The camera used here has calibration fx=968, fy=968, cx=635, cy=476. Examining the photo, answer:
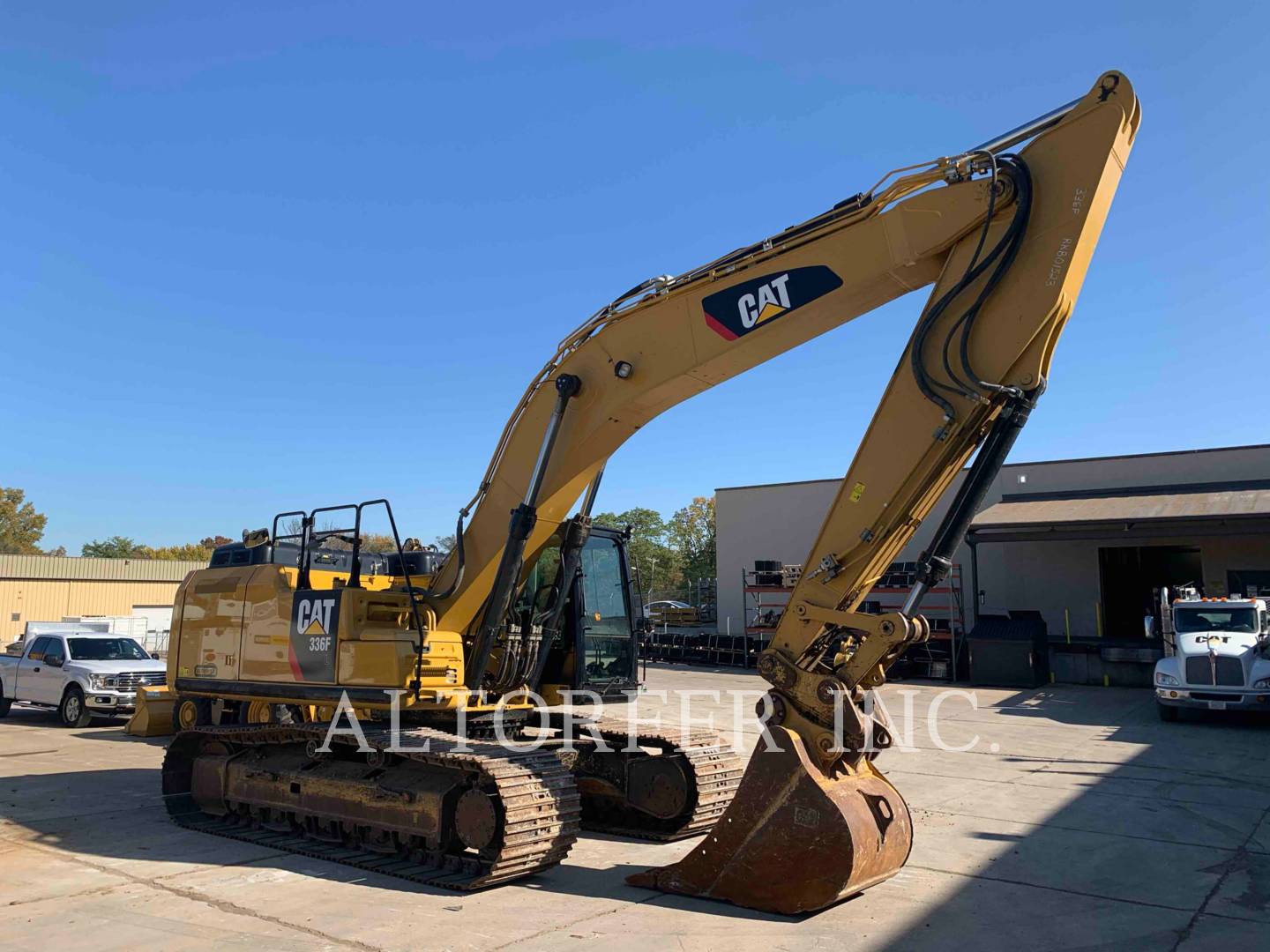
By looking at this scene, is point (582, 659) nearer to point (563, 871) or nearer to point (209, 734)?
point (563, 871)

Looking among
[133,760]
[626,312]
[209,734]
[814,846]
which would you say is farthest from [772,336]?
[133,760]

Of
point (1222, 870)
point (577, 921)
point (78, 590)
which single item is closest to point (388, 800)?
point (577, 921)

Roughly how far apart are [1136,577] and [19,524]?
67.7 metres

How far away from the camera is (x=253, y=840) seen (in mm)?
8570

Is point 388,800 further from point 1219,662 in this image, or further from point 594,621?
point 1219,662

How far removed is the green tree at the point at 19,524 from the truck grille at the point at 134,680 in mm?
56682

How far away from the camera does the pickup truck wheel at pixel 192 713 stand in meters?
10.1

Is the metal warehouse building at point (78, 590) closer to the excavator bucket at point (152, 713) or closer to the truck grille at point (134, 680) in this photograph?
the truck grille at point (134, 680)

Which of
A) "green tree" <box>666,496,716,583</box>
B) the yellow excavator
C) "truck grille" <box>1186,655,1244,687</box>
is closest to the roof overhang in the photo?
"truck grille" <box>1186,655,1244,687</box>

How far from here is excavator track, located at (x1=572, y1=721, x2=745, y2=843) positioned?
327 inches

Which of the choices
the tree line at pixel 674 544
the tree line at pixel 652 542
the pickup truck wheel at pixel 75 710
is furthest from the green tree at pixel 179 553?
the pickup truck wheel at pixel 75 710

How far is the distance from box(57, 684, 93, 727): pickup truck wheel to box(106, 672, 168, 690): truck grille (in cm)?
66

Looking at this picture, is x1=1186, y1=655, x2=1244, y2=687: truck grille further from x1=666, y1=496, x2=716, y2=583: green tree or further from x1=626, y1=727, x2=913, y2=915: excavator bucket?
x1=666, y1=496, x2=716, y2=583: green tree

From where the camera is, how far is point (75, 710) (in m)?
17.3
